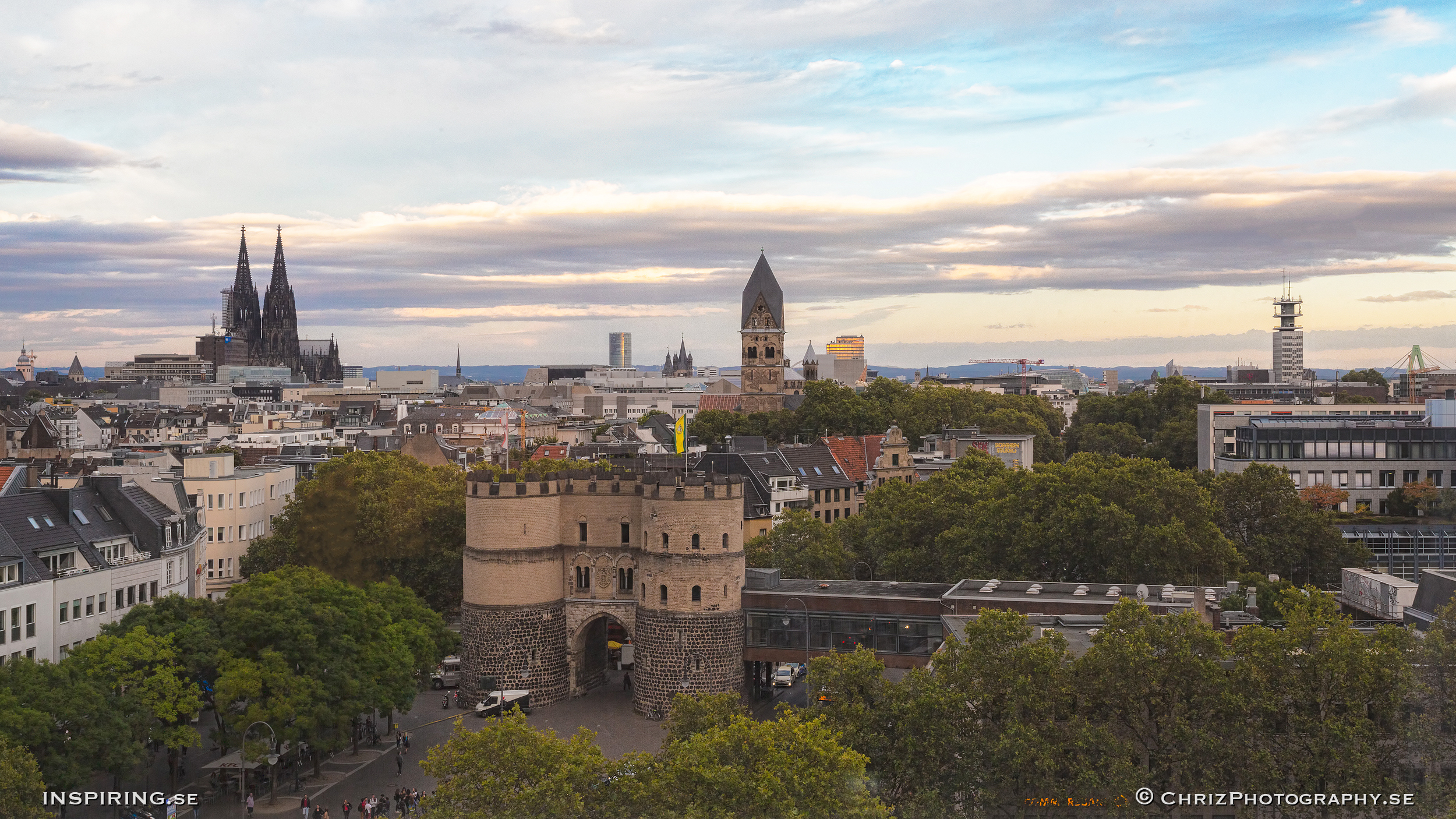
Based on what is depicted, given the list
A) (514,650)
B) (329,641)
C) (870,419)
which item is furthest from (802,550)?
(870,419)

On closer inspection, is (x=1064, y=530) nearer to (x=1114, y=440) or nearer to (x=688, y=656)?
(x=688, y=656)

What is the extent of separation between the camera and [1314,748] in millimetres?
40656

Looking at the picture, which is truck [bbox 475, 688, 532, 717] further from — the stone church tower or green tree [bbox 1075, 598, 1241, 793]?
A: green tree [bbox 1075, 598, 1241, 793]

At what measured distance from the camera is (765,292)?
→ 197000mm

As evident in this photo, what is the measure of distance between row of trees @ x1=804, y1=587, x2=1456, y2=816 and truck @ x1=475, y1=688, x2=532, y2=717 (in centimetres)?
2509

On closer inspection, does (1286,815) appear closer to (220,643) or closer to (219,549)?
(220,643)

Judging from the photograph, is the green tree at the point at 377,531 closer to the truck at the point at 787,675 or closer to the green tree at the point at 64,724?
the truck at the point at 787,675

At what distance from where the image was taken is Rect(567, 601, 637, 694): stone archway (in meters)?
71.2

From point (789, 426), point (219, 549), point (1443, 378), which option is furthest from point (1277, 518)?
point (789, 426)

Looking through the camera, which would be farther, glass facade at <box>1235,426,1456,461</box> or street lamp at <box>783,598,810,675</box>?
glass facade at <box>1235,426,1456,461</box>

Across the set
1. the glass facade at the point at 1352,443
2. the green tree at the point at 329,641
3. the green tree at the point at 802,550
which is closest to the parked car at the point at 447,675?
the green tree at the point at 329,641

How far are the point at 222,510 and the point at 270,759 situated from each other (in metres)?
47.5

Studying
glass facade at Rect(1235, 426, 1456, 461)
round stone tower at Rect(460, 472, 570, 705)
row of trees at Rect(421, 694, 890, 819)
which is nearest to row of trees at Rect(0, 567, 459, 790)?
round stone tower at Rect(460, 472, 570, 705)

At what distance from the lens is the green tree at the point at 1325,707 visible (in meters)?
40.2
